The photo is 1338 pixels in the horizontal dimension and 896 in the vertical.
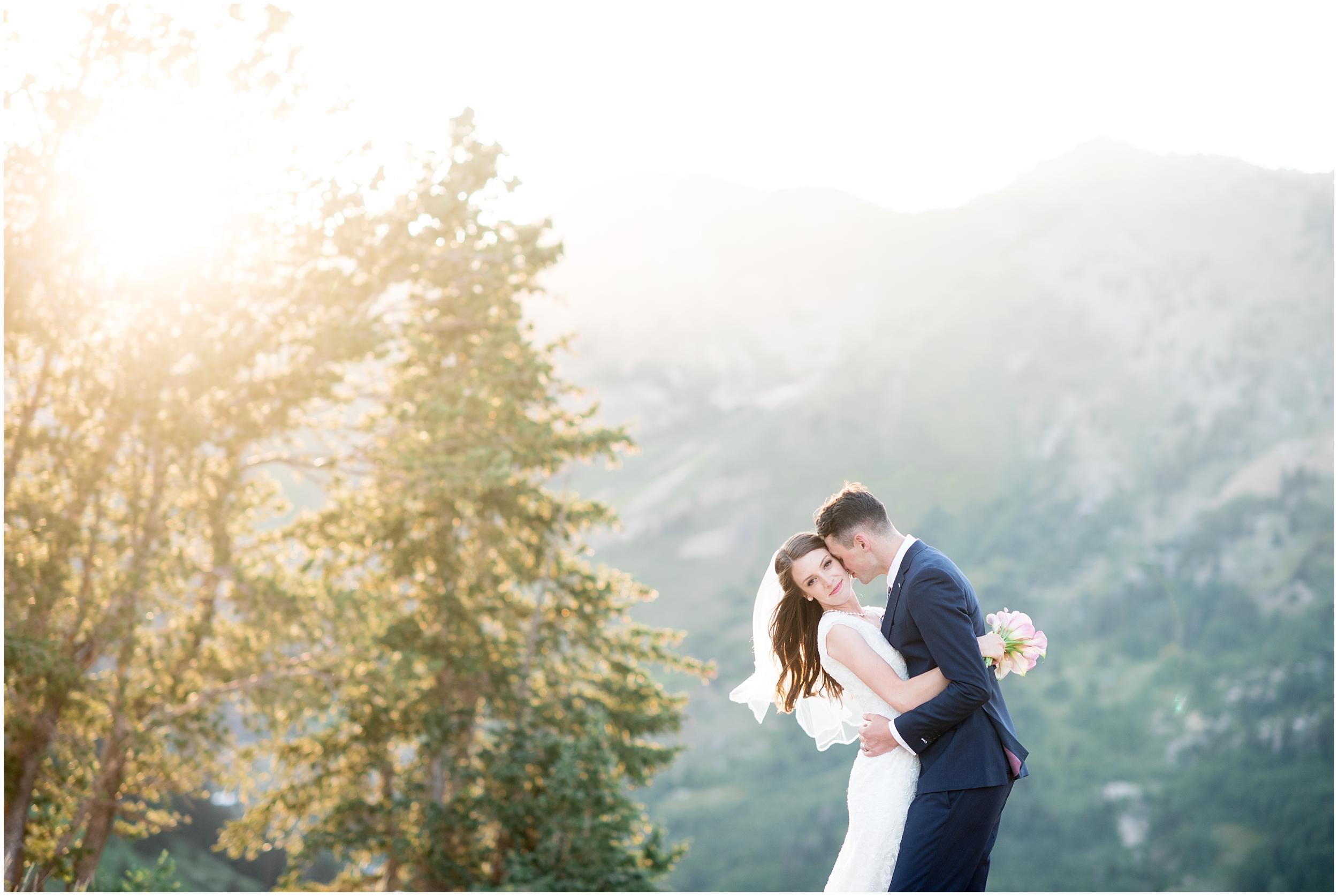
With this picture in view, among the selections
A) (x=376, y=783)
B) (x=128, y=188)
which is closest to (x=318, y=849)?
(x=376, y=783)

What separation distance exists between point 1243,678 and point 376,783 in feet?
349

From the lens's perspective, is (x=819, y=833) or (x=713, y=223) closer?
(x=819, y=833)

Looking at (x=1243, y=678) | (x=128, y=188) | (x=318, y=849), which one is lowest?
(x=318, y=849)

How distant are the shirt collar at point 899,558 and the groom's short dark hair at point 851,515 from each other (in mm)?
86

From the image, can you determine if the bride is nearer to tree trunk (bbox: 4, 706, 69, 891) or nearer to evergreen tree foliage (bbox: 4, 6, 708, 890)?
evergreen tree foliage (bbox: 4, 6, 708, 890)

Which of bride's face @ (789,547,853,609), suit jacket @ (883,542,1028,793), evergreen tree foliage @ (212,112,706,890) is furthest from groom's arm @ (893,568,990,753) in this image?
evergreen tree foliage @ (212,112,706,890)

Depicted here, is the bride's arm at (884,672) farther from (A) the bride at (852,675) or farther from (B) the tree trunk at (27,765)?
(B) the tree trunk at (27,765)

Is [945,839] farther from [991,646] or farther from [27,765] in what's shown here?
[27,765]

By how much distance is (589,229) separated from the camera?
179250 mm

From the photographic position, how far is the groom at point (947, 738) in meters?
3.28

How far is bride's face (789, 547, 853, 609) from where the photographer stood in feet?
12.0

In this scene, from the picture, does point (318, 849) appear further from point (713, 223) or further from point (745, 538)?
point (713, 223)

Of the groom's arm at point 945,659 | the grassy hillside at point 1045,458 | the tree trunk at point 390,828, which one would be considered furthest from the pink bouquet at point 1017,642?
the grassy hillside at point 1045,458

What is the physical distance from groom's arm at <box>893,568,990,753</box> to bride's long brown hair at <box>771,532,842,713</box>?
0.47m
